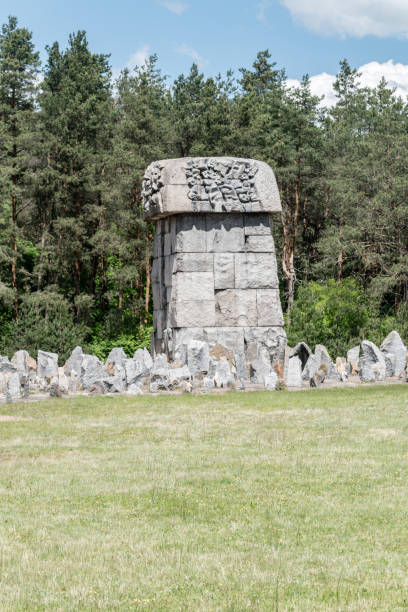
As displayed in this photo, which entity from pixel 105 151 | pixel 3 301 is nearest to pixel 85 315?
pixel 3 301

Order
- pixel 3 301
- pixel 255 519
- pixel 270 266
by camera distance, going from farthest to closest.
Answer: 1. pixel 3 301
2. pixel 270 266
3. pixel 255 519

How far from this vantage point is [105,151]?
92.3 ft

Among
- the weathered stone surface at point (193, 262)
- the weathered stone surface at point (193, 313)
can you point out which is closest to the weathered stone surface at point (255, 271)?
the weathered stone surface at point (193, 262)

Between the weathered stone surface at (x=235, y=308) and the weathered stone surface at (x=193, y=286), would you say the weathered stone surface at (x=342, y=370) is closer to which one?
the weathered stone surface at (x=235, y=308)

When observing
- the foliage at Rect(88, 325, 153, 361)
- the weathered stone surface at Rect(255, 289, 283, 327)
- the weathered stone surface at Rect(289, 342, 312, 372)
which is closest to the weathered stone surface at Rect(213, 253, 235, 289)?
the weathered stone surface at Rect(255, 289, 283, 327)

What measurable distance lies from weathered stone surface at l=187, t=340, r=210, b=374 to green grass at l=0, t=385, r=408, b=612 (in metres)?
3.68

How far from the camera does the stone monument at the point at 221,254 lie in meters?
13.6

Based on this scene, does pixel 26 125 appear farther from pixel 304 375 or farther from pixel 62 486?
pixel 62 486

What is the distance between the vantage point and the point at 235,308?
13.8 metres

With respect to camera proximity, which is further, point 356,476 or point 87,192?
point 87,192

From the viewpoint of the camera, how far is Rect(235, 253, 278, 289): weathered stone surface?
45.1ft

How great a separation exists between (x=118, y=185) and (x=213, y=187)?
14.0 m

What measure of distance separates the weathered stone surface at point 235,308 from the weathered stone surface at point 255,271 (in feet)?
0.46

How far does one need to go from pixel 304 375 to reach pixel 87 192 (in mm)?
17495
